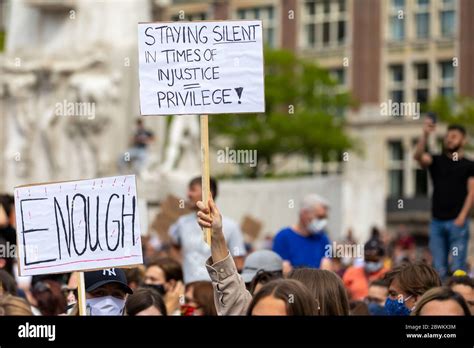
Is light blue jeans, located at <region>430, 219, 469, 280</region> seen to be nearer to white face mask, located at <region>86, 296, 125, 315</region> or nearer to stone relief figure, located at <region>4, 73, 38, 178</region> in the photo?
white face mask, located at <region>86, 296, 125, 315</region>

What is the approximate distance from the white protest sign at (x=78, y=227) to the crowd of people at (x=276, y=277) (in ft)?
0.93

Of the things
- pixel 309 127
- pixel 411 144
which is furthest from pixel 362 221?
pixel 411 144

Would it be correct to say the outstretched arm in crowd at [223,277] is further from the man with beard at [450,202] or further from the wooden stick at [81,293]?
the man with beard at [450,202]

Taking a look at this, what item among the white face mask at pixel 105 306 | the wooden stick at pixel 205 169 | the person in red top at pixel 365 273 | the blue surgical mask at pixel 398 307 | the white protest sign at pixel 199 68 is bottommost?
the person in red top at pixel 365 273

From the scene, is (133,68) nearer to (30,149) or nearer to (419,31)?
(30,149)

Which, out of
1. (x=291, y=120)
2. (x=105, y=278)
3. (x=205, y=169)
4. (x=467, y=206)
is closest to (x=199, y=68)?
(x=205, y=169)

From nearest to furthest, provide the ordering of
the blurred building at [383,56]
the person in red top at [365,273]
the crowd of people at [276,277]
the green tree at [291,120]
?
1. the crowd of people at [276,277]
2. the person in red top at [365,273]
3. the green tree at [291,120]
4. the blurred building at [383,56]

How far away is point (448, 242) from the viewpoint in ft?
42.3

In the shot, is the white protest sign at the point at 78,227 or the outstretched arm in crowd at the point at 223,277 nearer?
the outstretched arm in crowd at the point at 223,277

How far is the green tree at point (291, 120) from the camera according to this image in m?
57.4

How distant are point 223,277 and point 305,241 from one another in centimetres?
540

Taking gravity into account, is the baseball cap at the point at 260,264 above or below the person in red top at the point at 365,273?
above

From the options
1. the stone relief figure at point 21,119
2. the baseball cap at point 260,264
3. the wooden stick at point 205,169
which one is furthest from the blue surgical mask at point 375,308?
the stone relief figure at point 21,119

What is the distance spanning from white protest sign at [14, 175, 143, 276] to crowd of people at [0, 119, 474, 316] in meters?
0.28
